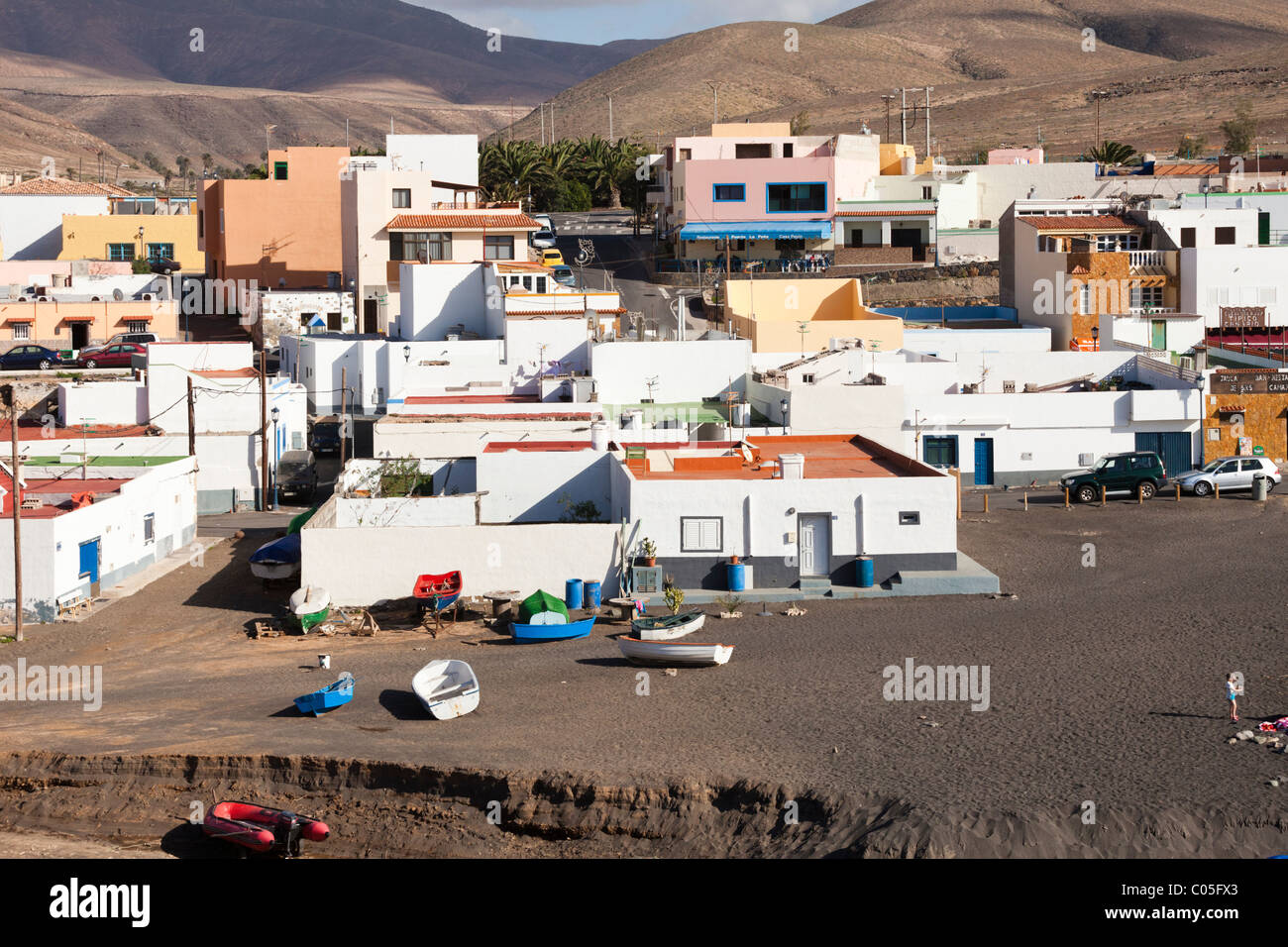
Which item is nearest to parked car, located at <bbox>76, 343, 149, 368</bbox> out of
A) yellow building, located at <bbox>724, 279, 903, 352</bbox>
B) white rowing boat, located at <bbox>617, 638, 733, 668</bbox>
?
yellow building, located at <bbox>724, 279, 903, 352</bbox>

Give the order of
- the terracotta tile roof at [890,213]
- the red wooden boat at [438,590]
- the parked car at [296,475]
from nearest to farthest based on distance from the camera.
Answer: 1. the red wooden boat at [438,590]
2. the parked car at [296,475]
3. the terracotta tile roof at [890,213]

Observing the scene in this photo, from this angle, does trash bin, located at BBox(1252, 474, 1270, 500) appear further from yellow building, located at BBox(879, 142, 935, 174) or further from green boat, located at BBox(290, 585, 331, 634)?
yellow building, located at BBox(879, 142, 935, 174)

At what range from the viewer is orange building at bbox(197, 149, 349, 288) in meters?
74.4

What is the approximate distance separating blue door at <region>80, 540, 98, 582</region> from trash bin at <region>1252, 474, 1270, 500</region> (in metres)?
28.5

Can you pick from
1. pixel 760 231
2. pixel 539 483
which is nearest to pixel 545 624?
pixel 539 483

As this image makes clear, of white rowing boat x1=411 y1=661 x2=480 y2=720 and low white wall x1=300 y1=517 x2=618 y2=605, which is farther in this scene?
low white wall x1=300 y1=517 x2=618 y2=605

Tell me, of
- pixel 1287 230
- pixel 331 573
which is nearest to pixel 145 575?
pixel 331 573

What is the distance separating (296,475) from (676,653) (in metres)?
21.6

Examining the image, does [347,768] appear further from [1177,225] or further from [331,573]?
[1177,225]

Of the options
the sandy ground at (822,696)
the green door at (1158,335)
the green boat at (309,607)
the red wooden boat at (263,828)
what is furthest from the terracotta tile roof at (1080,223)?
the red wooden boat at (263,828)

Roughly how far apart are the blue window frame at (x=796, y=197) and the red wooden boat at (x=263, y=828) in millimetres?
60615

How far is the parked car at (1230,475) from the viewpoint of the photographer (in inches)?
1655

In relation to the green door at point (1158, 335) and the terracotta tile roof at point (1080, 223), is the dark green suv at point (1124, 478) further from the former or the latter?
the terracotta tile roof at point (1080, 223)

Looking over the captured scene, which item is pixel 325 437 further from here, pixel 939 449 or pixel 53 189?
pixel 53 189
